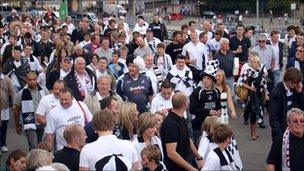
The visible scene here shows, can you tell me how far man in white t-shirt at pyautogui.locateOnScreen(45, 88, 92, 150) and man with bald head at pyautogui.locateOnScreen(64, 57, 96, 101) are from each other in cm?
173

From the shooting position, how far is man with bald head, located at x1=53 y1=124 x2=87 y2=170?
6.01m

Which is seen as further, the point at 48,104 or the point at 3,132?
the point at 3,132

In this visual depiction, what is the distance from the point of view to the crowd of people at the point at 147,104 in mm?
6070

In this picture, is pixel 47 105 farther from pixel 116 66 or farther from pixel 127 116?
pixel 116 66

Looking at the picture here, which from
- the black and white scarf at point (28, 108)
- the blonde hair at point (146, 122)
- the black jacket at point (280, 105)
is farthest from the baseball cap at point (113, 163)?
the black and white scarf at point (28, 108)

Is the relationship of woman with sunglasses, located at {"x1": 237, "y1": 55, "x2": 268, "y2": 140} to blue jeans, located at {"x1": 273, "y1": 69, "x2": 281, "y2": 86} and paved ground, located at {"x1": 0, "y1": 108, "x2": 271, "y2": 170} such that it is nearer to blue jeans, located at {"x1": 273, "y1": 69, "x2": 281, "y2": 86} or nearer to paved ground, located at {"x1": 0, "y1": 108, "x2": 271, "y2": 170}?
paved ground, located at {"x1": 0, "y1": 108, "x2": 271, "y2": 170}

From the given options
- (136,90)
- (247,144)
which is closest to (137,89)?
(136,90)

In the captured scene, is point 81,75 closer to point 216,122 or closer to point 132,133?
point 132,133

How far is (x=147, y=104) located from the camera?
33.3ft

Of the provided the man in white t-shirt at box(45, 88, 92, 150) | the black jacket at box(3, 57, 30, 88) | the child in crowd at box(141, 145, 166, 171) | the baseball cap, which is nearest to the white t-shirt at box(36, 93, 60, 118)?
the man in white t-shirt at box(45, 88, 92, 150)

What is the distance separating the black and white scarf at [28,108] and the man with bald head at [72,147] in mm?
Answer: 3426

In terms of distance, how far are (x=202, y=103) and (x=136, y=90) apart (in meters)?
1.47

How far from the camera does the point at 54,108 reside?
780 centimetres

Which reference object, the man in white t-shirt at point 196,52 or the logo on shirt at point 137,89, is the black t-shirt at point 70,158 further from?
the man in white t-shirt at point 196,52
